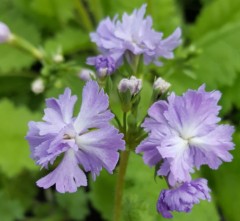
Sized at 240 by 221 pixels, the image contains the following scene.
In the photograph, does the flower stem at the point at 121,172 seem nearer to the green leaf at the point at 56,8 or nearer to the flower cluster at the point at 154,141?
the flower cluster at the point at 154,141

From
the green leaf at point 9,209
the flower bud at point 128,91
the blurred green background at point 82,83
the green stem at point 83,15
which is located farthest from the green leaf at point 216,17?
the flower bud at point 128,91

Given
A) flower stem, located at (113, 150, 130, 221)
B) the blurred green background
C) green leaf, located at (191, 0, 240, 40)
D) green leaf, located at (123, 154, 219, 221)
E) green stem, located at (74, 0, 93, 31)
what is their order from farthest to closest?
green stem, located at (74, 0, 93, 31)
green leaf, located at (191, 0, 240, 40)
the blurred green background
green leaf, located at (123, 154, 219, 221)
flower stem, located at (113, 150, 130, 221)

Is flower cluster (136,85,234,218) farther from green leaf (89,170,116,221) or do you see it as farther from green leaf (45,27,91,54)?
green leaf (45,27,91,54)

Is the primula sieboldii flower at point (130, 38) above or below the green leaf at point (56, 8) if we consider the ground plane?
below

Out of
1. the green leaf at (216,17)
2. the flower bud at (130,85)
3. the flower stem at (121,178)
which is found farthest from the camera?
the green leaf at (216,17)

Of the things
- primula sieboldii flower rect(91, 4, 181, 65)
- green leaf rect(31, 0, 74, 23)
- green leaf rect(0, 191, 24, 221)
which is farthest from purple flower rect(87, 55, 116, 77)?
green leaf rect(31, 0, 74, 23)

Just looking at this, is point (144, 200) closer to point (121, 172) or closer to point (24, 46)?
point (121, 172)

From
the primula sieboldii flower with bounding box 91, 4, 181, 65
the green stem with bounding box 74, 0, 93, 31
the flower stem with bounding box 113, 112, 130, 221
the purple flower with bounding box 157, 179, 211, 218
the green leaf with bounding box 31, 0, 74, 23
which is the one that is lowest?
the purple flower with bounding box 157, 179, 211, 218

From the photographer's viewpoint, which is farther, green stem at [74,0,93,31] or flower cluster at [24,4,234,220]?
green stem at [74,0,93,31]
